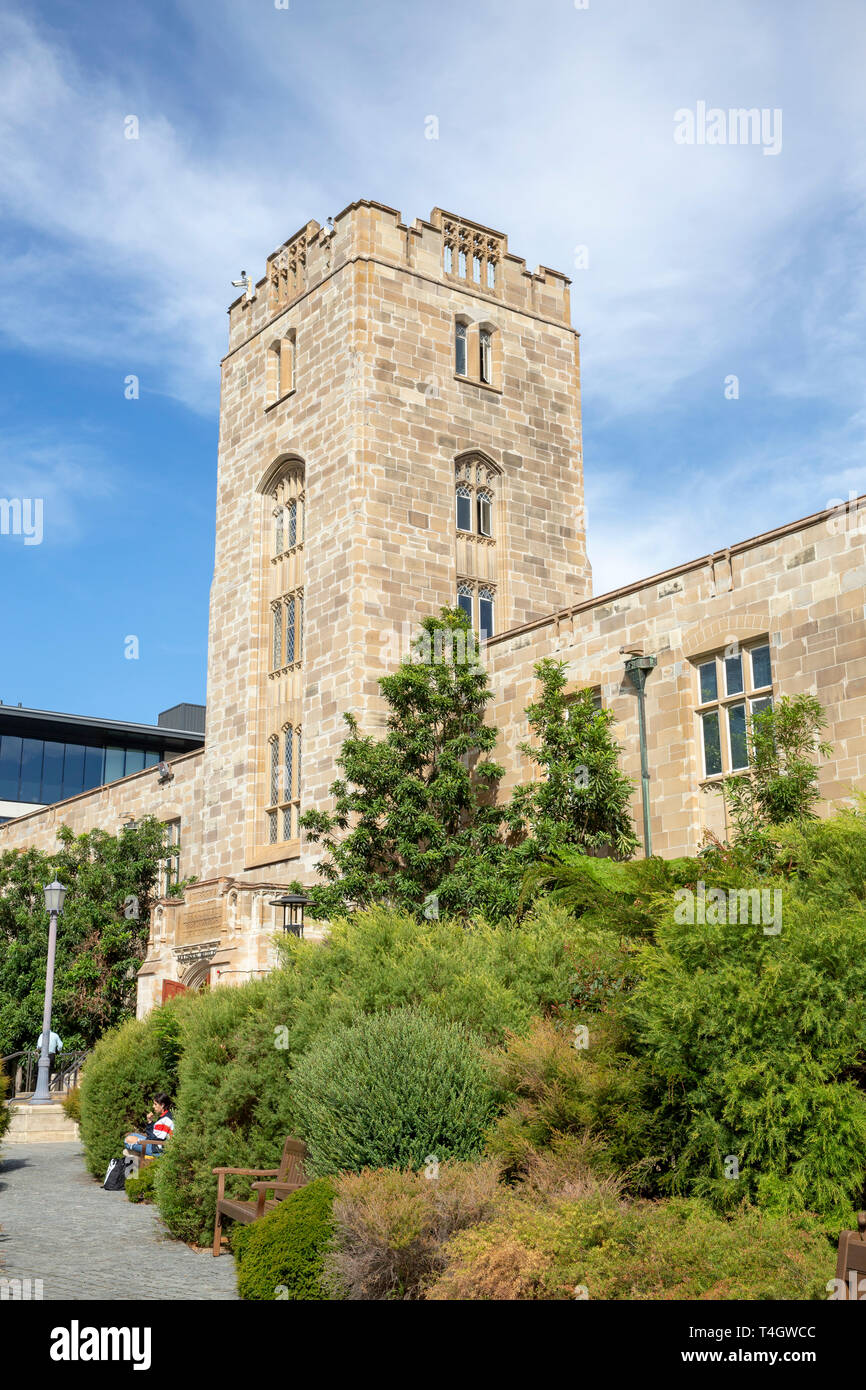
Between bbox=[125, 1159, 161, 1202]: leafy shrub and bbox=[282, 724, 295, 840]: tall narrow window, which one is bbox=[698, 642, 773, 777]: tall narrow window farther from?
bbox=[282, 724, 295, 840]: tall narrow window

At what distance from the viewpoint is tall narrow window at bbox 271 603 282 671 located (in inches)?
1222

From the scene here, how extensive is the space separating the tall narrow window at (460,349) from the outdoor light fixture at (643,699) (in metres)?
12.3

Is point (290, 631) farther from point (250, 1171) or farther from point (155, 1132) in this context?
point (250, 1171)

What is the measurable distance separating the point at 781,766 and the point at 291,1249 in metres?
11.2

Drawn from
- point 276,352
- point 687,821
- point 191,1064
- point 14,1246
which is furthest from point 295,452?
point 14,1246

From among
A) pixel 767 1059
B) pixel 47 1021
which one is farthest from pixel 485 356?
pixel 767 1059

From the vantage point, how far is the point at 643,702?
2130cm

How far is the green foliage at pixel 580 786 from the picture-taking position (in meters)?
21.2

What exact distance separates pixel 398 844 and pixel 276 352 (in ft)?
49.2

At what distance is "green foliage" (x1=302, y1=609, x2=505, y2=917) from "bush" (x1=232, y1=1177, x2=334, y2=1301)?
1264cm

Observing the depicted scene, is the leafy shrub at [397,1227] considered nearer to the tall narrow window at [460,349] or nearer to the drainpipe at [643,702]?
the drainpipe at [643,702]

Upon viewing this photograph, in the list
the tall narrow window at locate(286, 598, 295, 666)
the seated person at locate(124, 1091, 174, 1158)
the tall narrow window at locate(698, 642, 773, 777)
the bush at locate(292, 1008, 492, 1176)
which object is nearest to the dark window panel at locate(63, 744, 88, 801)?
the tall narrow window at locate(286, 598, 295, 666)
